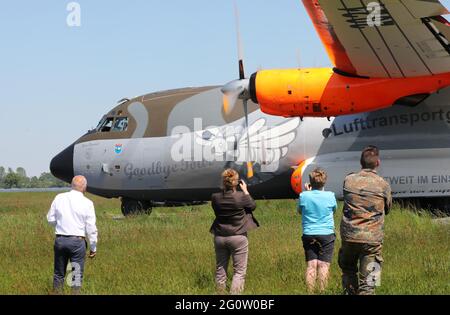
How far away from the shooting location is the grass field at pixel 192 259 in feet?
34.3

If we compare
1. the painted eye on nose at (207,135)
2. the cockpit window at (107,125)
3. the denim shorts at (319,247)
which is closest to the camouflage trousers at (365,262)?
the denim shorts at (319,247)

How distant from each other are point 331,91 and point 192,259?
5873 mm

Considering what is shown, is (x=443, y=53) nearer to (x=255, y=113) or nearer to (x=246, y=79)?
(x=246, y=79)

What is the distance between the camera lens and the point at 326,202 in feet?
31.6

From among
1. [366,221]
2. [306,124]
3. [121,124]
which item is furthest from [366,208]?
[121,124]

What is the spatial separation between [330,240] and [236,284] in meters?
1.46

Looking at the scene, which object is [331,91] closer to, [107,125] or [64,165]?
[107,125]

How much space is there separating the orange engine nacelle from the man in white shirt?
28.0 ft

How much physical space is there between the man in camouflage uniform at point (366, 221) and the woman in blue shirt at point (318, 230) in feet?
3.07

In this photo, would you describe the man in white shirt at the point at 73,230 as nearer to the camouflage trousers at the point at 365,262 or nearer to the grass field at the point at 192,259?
the grass field at the point at 192,259

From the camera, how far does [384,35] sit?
14.9 metres

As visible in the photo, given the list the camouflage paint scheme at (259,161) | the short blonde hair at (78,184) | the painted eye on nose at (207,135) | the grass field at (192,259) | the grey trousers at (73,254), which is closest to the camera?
the grey trousers at (73,254)

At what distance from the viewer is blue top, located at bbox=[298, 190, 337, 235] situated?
31.5 ft

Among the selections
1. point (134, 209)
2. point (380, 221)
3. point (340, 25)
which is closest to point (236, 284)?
point (380, 221)
